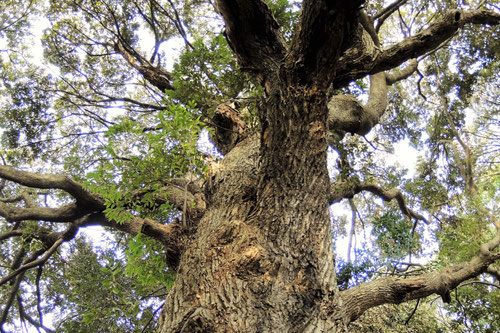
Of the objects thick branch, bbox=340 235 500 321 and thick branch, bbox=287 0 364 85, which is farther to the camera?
thick branch, bbox=340 235 500 321

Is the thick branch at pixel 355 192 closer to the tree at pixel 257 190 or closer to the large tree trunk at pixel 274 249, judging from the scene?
the tree at pixel 257 190

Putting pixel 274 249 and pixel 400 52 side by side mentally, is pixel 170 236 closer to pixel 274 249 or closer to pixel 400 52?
pixel 274 249

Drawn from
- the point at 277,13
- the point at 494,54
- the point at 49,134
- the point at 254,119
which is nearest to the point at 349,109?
the point at 254,119

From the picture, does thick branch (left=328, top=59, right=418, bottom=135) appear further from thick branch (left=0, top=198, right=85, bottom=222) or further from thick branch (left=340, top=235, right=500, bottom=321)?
thick branch (left=0, top=198, right=85, bottom=222)

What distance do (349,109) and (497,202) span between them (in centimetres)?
744

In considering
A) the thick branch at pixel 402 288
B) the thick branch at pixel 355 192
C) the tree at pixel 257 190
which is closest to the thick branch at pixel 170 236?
the tree at pixel 257 190

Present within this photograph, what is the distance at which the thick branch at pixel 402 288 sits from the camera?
2.84 meters

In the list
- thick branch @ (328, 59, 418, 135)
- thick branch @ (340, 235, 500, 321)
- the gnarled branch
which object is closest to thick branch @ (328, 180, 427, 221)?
the gnarled branch

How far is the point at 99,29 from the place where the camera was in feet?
28.6

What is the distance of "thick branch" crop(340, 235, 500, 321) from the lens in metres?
2.84

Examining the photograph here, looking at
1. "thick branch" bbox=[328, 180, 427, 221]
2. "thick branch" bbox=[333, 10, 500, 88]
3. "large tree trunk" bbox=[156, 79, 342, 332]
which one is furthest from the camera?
"thick branch" bbox=[328, 180, 427, 221]

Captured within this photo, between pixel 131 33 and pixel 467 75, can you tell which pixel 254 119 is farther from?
pixel 467 75

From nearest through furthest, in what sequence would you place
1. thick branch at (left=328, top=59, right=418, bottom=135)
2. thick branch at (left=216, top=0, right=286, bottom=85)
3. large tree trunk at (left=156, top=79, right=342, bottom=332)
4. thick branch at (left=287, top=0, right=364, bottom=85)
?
large tree trunk at (left=156, top=79, right=342, bottom=332), thick branch at (left=287, top=0, right=364, bottom=85), thick branch at (left=216, top=0, right=286, bottom=85), thick branch at (left=328, top=59, right=418, bottom=135)

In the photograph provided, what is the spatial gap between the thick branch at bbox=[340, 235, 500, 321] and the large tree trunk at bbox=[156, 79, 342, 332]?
1.69ft
